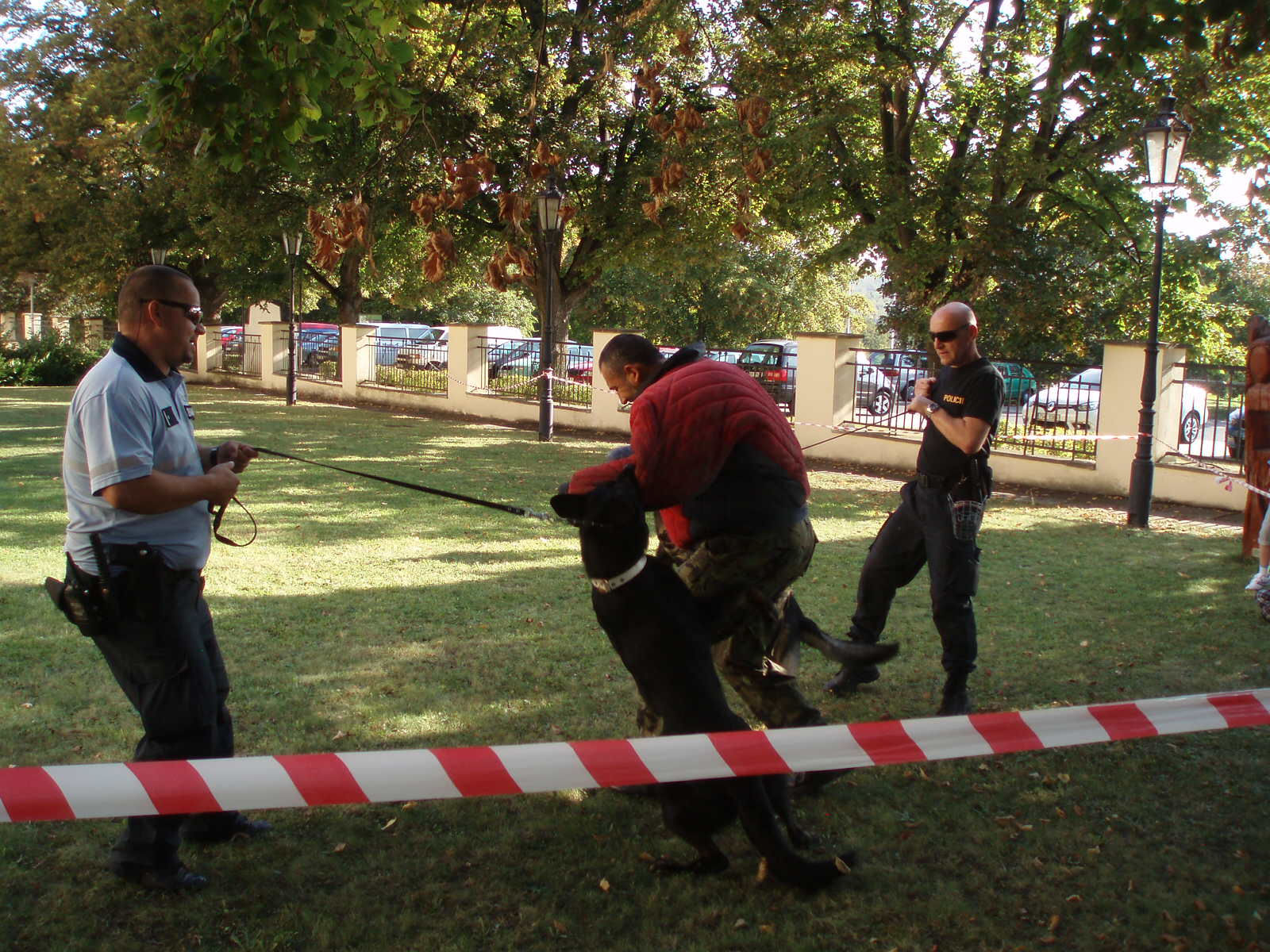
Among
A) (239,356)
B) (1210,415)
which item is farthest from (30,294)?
(1210,415)

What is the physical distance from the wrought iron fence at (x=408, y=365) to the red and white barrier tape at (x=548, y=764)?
72.8ft

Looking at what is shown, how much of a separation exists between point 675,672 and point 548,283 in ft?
51.5

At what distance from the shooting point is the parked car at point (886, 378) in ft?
54.0

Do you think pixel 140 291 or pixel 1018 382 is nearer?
pixel 140 291

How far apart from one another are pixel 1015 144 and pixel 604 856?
47.1 feet

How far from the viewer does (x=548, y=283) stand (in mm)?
18672

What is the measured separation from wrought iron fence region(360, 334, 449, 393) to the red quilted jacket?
839 inches

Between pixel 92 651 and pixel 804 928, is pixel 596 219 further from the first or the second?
pixel 804 928

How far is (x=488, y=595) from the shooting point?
7.55 meters

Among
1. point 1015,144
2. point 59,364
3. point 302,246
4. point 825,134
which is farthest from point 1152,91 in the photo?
point 59,364

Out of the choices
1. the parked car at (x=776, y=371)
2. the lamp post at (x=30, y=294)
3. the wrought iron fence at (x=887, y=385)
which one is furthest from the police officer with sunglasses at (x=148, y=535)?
the lamp post at (x=30, y=294)

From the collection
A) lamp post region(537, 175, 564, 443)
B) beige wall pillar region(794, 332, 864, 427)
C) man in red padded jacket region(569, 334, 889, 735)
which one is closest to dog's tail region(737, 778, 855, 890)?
man in red padded jacket region(569, 334, 889, 735)

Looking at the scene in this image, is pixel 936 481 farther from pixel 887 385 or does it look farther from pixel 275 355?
pixel 275 355

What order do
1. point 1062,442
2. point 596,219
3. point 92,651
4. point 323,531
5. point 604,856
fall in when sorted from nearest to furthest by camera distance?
point 604,856 → point 92,651 → point 323,531 → point 1062,442 → point 596,219
